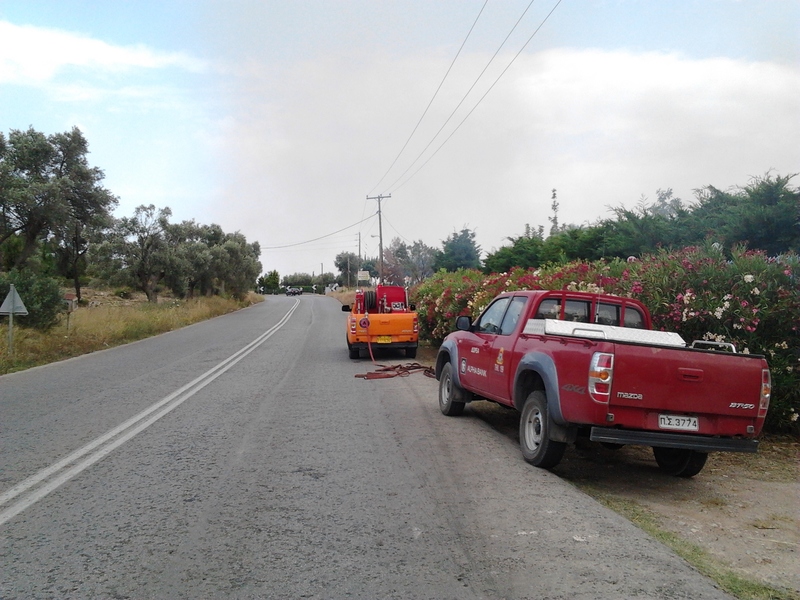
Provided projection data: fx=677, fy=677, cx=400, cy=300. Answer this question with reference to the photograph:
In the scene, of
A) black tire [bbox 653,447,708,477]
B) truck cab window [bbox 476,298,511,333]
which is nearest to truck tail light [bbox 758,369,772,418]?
black tire [bbox 653,447,708,477]

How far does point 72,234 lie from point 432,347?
20256mm

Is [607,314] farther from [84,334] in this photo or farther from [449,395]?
[84,334]

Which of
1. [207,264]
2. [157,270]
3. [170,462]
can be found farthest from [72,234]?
[170,462]

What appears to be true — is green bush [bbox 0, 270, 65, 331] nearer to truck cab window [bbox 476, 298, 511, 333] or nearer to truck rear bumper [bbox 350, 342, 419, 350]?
truck rear bumper [bbox 350, 342, 419, 350]

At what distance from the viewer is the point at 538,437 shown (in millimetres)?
6707

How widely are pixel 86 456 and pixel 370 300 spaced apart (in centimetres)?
1247

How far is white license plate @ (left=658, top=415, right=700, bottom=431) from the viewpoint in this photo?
580 cm

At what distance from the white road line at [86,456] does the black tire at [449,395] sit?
12.9 feet

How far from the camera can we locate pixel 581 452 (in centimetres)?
778

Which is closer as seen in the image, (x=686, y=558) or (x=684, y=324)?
(x=686, y=558)

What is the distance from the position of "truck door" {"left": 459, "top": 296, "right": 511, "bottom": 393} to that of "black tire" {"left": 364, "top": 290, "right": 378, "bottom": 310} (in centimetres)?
989

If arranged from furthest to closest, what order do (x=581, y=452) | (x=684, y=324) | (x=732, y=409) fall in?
(x=684, y=324) < (x=581, y=452) < (x=732, y=409)

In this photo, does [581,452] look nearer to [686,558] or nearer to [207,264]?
[686,558]

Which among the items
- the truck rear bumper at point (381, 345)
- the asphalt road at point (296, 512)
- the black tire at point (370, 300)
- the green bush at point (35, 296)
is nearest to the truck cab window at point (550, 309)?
the asphalt road at point (296, 512)
